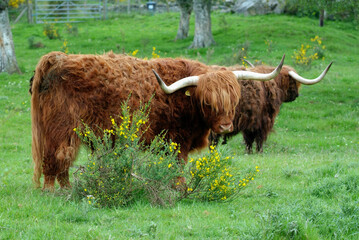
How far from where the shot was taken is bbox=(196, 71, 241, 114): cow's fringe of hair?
20.2 feet

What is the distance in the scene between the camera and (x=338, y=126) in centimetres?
1323

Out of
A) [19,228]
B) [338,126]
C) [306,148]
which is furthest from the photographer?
[338,126]

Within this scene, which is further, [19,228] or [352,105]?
[352,105]

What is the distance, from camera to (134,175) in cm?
538

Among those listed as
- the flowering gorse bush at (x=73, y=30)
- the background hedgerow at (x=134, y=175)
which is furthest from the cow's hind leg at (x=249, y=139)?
the flowering gorse bush at (x=73, y=30)

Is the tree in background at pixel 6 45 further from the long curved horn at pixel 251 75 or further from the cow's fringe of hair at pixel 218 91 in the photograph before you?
the cow's fringe of hair at pixel 218 91

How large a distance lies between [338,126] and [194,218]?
9234mm

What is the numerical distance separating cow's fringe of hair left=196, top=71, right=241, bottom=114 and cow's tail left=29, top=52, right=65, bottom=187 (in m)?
1.79

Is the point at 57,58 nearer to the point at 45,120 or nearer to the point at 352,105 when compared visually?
the point at 45,120

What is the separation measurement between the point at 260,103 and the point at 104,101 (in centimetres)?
470

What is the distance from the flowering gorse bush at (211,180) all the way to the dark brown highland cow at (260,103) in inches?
145

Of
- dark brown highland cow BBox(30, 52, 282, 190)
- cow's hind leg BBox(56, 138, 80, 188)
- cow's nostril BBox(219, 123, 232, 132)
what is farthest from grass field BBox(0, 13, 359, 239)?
cow's nostril BBox(219, 123, 232, 132)

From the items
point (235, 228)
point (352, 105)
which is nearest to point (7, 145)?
point (235, 228)

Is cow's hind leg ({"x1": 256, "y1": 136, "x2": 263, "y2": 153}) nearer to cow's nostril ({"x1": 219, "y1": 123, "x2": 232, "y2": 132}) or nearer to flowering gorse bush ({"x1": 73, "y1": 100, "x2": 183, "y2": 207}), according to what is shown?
cow's nostril ({"x1": 219, "y1": 123, "x2": 232, "y2": 132})
